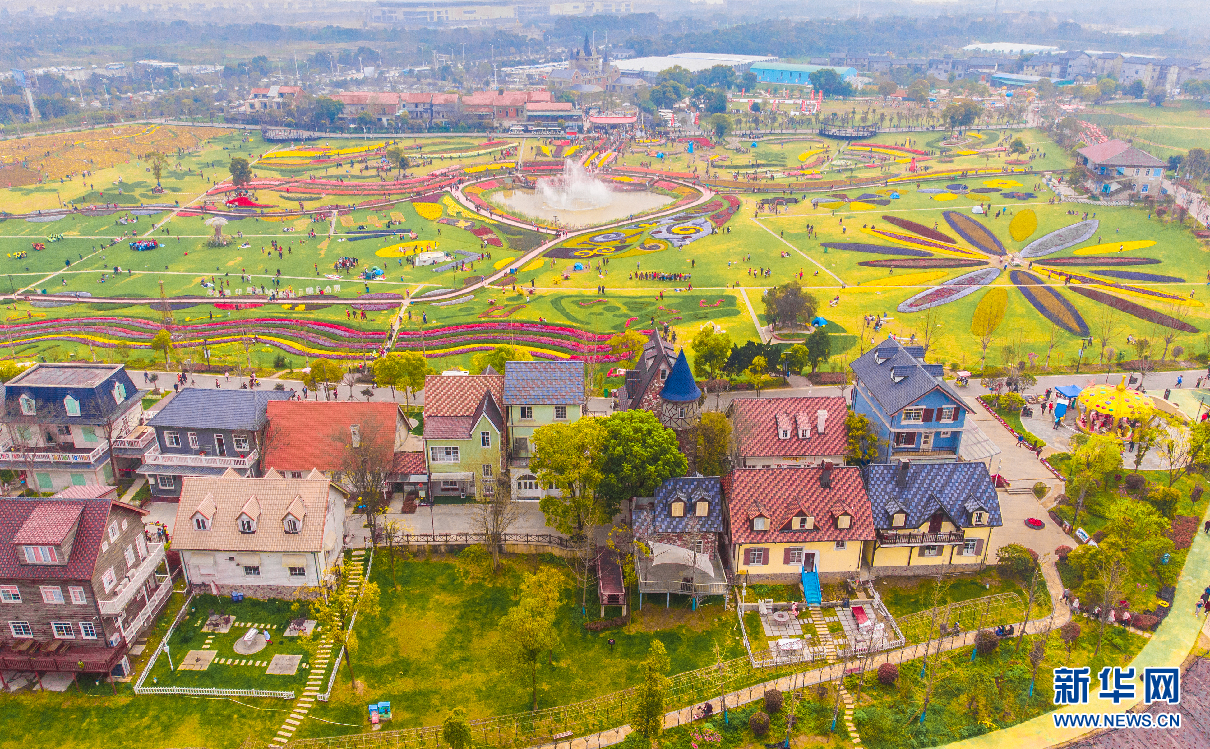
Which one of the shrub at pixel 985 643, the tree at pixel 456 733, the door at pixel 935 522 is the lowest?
the shrub at pixel 985 643

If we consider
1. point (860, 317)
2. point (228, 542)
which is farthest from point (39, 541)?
point (860, 317)

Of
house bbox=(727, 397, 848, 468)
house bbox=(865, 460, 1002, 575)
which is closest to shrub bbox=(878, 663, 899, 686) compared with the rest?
house bbox=(865, 460, 1002, 575)

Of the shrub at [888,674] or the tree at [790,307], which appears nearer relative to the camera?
the shrub at [888,674]

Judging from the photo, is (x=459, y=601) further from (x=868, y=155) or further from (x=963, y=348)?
(x=868, y=155)

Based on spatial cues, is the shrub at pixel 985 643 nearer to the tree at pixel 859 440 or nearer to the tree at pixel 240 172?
the tree at pixel 859 440

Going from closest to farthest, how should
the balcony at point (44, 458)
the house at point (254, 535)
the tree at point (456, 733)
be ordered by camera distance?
1. the tree at point (456, 733)
2. the house at point (254, 535)
3. the balcony at point (44, 458)

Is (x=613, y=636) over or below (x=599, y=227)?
below

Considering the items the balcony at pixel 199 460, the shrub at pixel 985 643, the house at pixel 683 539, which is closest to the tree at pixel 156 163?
the balcony at pixel 199 460
